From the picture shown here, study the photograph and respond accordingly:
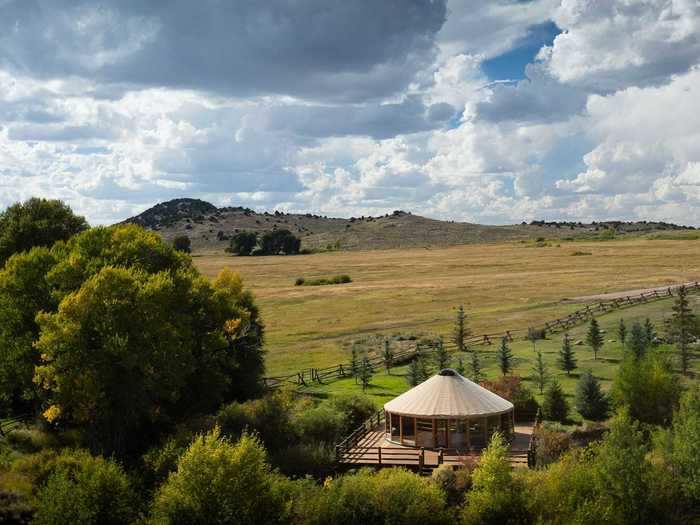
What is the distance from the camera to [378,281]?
13325cm

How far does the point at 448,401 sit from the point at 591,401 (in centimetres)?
1178

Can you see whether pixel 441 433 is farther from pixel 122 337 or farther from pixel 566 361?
pixel 566 361

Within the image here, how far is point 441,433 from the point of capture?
131 feet

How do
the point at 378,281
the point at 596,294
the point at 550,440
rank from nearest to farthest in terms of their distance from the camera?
the point at 550,440
the point at 596,294
the point at 378,281

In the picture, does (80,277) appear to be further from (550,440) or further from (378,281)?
(378,281)

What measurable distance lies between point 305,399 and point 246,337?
23.5 feet

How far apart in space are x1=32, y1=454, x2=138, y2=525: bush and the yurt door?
15280 millimetres

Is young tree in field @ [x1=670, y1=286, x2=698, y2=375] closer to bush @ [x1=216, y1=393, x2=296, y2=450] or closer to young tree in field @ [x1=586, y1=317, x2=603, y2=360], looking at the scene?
young tree in field @ [x1=586, y1=317, x2=603, y2=360]

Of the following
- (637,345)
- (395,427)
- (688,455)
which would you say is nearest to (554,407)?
(637,345)

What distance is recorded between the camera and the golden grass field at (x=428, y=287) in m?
83.2

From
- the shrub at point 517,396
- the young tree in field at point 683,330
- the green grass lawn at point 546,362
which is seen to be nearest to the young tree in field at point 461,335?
the green grass lawn at point 546,362

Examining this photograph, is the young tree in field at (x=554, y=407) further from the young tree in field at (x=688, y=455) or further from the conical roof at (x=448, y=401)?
the young tree in field at (x=688, y=455)

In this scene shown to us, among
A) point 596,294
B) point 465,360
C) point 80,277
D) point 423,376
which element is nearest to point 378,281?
point 596,294

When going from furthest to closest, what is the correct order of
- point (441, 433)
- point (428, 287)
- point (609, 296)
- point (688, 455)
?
point (428, 287), point (609, 296), point (441, 433), point (688, 455)
